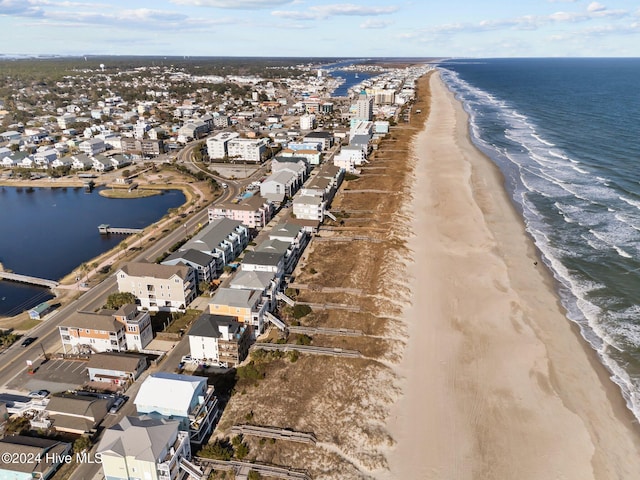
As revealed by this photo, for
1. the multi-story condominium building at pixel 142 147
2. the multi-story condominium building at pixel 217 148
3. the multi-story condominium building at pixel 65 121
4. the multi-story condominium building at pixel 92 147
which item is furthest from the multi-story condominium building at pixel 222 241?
the multi-story condominium building at pixel 65 121

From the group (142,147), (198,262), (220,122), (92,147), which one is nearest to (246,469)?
(198,262)

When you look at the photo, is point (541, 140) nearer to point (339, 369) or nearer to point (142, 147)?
point (339, 369)

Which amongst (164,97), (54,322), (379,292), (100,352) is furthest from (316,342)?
(164,97)

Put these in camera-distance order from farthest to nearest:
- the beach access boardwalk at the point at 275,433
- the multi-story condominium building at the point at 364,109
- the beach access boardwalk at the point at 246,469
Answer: the multi-story condominium building at the point at 364,109
the beach access boardwalk at the point at 275,433
the beach access boardwalk at the point at 246,469

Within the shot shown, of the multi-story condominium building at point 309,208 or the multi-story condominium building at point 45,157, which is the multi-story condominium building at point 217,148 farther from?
the multi-story condominium building at point 309,208

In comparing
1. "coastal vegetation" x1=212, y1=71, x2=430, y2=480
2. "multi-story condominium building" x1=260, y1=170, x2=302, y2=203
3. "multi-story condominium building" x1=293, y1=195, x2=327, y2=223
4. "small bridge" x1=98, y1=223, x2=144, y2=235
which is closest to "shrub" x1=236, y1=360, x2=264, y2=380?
"coastal vegetation" x1=212, y1=71, x2=430, y2=480

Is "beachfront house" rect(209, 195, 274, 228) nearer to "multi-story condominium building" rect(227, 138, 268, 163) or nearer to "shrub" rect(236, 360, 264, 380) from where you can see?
"shrub" rect(236, 360, 264, 380)
